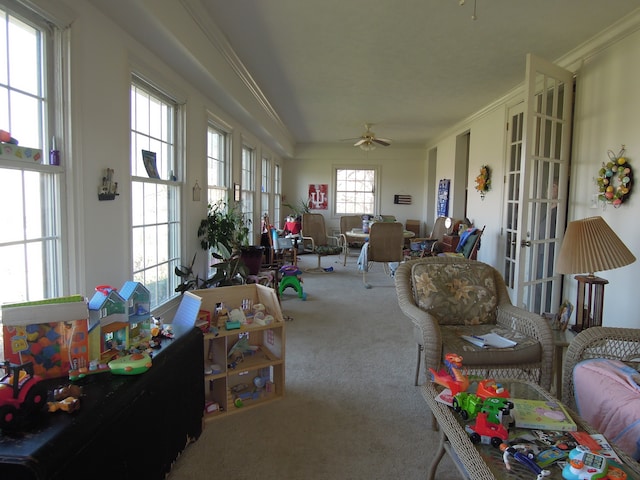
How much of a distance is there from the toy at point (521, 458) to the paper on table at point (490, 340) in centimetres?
90

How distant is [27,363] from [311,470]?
1.28 m

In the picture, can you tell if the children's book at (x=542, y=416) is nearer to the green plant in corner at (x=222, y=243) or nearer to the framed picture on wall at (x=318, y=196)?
the green plant in corner at (x=222, y=243)

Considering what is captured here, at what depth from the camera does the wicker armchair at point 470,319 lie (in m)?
2.14

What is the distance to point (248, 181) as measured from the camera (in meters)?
6.12

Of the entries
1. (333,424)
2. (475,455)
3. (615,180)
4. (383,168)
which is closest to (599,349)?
(475,455)

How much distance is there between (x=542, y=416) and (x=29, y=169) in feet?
7.98

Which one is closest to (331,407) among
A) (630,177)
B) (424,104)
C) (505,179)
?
(630,177)

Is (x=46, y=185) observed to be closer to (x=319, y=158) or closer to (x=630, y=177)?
(x=630, y=177)

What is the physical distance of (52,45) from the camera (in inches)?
75.0

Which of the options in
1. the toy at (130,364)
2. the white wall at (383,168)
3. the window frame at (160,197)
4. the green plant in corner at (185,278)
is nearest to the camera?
the toy at (130,364)

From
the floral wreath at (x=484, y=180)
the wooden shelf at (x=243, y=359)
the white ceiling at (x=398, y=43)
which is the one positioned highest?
the white ceiling at (x=398, y=43)

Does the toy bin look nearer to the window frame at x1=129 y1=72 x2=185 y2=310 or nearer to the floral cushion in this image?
the window frame at x1=129 y1=72 x2=185 y2=310

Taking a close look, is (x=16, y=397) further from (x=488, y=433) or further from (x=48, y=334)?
(x=488, y=433)

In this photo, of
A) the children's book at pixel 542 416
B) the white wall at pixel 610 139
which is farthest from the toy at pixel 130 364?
the white wall at pixel 610 139
